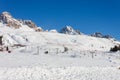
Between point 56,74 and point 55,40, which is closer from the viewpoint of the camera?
point 56,74

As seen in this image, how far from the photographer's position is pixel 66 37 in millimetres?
145250

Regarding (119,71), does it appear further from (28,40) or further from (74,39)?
(74,39)

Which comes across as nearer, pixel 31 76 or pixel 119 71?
pixel 31 76

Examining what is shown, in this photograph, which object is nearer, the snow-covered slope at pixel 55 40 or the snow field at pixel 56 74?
the snow field at pixel 56 74

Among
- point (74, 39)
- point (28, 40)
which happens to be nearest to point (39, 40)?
point (28, 40)

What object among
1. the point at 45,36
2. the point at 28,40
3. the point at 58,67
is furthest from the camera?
the point at 45,36

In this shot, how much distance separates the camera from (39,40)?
127 metres

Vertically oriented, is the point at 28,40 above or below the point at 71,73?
above

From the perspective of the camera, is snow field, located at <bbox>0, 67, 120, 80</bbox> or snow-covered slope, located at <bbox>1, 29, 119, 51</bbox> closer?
snow field, located at <bbox>0, 67, 120, 80</bbox>

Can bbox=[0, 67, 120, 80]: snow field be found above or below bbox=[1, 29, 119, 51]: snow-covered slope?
below

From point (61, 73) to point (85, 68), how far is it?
16.2 feet

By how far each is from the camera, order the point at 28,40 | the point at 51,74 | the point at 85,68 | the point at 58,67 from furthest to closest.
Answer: the point at 28,40 < the point at 85,68 < the point at 58,67 < the point at 51,74

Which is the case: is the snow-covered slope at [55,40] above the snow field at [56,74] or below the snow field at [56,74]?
above

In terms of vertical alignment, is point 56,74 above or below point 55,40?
below
